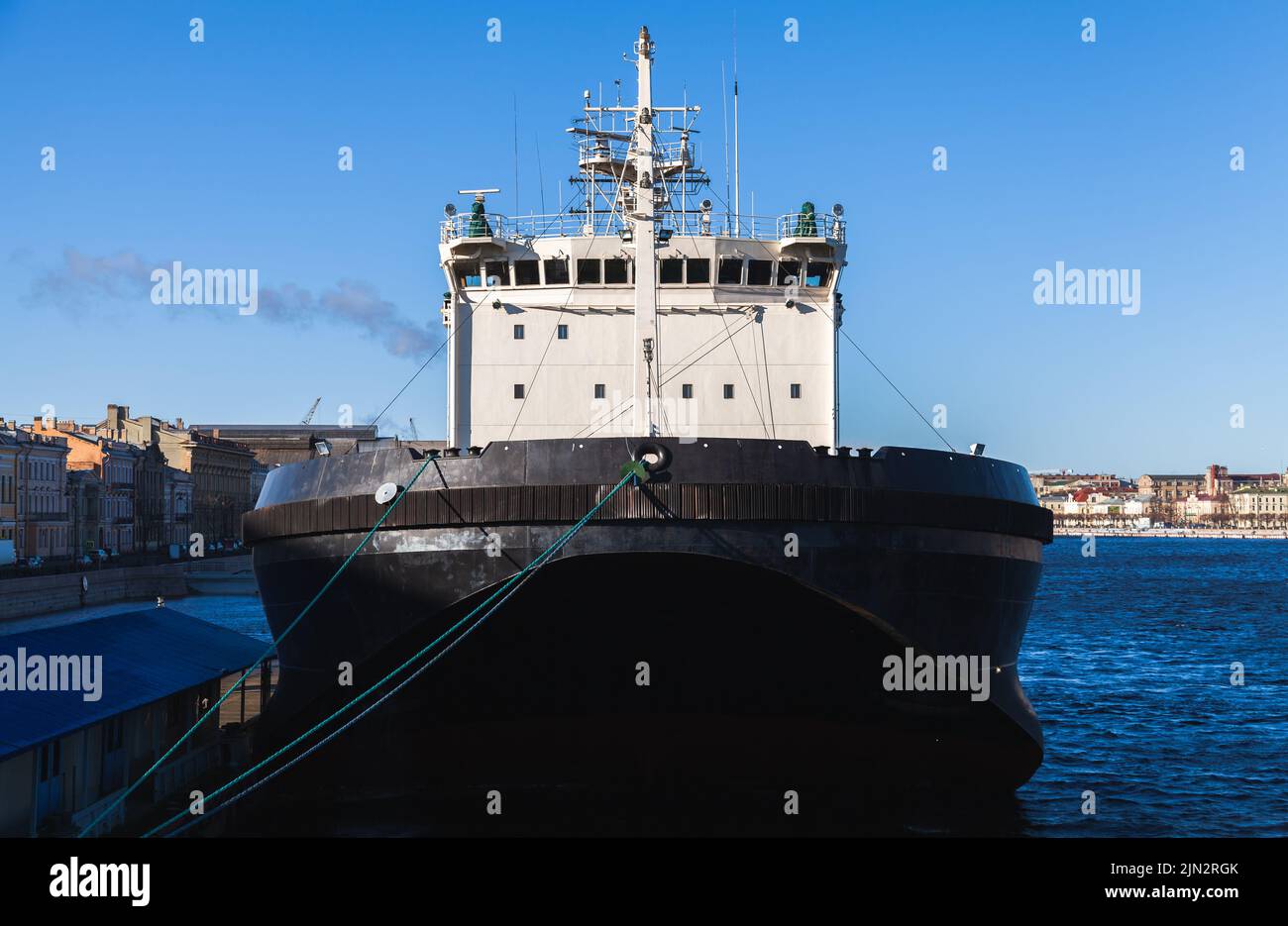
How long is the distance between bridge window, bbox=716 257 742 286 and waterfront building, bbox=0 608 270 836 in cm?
1144

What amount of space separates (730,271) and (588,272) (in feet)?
8.08

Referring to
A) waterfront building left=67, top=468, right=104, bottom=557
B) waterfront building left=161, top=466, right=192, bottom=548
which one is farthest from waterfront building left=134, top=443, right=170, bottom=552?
waterfront building left=67, top=468, right=104, bottom=557

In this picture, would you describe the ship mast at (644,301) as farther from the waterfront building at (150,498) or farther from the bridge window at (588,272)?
the waterfront building at (150,498)

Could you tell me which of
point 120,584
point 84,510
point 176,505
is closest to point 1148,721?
point 120,584

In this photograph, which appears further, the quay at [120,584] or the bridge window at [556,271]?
the quay at [120,584]

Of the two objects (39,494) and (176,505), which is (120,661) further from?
(176,505)

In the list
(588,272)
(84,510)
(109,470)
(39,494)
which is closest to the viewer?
(588,272)

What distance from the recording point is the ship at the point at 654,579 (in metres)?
15.3

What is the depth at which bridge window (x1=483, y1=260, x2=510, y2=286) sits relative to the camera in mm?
20812

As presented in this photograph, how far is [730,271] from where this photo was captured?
2080 cm

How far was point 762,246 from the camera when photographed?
20.8 meters

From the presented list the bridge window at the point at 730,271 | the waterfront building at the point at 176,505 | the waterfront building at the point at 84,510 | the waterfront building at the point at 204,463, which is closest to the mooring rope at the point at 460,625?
the bridge window at the point at 730,271

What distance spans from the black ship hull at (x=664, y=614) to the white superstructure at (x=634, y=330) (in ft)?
11.8
